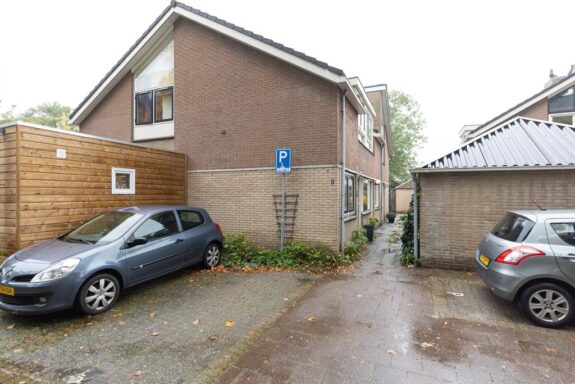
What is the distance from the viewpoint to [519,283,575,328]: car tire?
4.06 metres

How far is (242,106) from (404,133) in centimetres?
3066

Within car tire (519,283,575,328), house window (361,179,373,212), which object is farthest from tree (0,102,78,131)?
car tire (519,283,575,328)

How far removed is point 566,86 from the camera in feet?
45.6

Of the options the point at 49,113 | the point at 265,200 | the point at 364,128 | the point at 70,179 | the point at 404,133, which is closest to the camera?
the point at 70,179

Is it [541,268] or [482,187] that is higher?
[482,187]

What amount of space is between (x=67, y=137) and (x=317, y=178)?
604 cm

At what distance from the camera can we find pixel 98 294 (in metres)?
4.59

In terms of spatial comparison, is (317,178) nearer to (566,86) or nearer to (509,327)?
(509,327)

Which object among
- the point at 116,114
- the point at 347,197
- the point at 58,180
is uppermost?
the point at 116,114

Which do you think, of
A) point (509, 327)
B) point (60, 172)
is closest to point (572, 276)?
point (509, 327)

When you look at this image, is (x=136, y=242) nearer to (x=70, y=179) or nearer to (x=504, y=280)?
(x=70, y=179)

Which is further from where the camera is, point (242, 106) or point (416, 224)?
point (242, 106)

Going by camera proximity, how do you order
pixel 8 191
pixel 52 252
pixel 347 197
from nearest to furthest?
pixel 52 252 < pixel 8 191 < pixel 347 197

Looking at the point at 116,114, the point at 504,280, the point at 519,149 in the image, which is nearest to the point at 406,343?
Result: the point at 504,280
